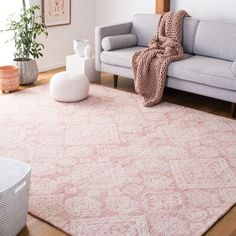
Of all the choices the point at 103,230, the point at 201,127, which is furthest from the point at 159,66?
the point at 103,230

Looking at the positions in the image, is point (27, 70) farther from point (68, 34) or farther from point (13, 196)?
point (13, 196)

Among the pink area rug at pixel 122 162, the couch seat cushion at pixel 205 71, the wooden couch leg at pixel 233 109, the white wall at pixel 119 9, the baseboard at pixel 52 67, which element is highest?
the white wall at pixel 119 9

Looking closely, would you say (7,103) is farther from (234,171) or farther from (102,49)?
(234,171)

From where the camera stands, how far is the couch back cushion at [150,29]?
13.7ft

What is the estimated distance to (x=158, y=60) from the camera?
3.89m

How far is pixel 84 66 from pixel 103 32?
463mm

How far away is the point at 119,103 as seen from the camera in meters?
3.95

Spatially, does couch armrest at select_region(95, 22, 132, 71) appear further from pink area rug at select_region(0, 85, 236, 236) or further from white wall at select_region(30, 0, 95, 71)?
white wall at select_region(30, 0, 95, 71)

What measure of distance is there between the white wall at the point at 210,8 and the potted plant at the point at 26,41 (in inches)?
68.8

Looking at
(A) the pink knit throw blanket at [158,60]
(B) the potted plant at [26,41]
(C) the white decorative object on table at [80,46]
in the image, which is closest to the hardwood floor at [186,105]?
(B) the potted plant at [26,41]

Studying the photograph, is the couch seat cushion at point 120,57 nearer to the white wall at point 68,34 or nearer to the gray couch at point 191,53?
the gray couch at point 191,53

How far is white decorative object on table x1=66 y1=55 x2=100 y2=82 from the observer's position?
4587 mm

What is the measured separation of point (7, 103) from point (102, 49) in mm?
1250

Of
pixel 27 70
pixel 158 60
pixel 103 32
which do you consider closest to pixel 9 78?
pixel 27 70
